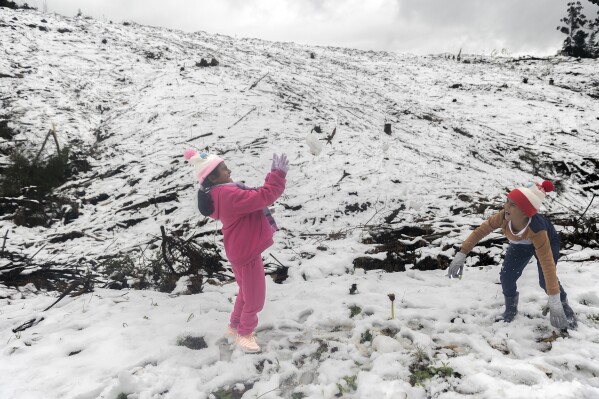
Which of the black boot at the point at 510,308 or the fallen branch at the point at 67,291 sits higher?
the black boot at the point at 510,308

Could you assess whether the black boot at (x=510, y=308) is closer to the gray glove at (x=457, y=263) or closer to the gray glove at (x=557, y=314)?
the gray glove at (x=557, y=314)

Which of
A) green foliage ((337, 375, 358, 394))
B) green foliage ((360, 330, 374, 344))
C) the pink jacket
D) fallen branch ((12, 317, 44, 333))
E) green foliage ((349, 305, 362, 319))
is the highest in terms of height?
the pink jacket

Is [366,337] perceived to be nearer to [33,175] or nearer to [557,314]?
[557,314]

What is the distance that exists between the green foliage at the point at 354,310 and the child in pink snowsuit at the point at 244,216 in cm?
102

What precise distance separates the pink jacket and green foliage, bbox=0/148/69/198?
14.0 ft

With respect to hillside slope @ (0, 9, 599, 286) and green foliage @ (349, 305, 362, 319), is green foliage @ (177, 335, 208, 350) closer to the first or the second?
green foliage @ (349, 305, 362, 319)

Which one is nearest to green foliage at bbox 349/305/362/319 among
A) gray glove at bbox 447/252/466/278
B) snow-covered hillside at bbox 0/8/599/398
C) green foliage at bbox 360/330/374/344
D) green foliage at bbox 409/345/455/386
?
snow-covered hillside at bbox 0/8/599/398

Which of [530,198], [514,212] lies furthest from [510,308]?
[530,198]

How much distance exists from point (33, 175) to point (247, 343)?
16.5 feet

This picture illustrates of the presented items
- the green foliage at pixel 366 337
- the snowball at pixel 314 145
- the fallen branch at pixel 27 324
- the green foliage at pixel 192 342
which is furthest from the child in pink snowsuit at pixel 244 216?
the snowball at pixel 314 145

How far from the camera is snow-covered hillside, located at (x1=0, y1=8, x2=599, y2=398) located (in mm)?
2791

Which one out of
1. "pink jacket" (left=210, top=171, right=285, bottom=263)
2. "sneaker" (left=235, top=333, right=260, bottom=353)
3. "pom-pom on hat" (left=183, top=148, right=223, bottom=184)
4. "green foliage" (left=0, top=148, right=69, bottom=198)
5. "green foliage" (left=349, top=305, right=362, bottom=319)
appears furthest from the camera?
"green foliage" (left=0, top=148, right=69, bottom=198)

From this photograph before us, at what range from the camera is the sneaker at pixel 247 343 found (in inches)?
119

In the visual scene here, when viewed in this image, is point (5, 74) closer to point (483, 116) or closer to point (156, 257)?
Result: point (156, 257)
